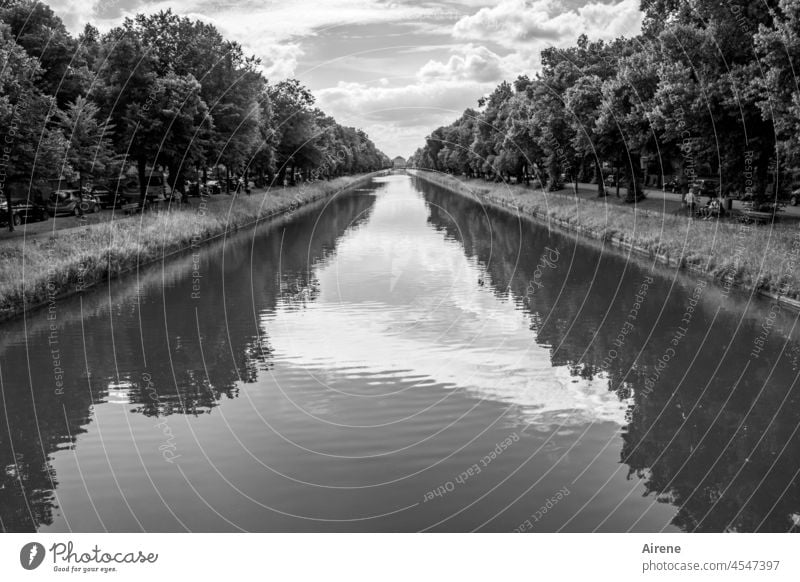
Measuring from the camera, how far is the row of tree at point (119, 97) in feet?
111

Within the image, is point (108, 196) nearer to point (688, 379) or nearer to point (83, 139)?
point (83, 139)

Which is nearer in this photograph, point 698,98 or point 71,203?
point 698,98

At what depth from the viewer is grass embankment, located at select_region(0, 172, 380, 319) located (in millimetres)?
27844

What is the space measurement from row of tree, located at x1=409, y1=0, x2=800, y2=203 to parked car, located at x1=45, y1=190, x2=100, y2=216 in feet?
126

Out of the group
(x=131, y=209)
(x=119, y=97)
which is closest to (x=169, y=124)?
(x=119, y=97)

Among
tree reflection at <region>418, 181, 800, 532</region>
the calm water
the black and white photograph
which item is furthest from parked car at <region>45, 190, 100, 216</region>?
tree reflection at <region>418, 181, 800, 532</region>

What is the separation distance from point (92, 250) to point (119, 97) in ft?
74.4

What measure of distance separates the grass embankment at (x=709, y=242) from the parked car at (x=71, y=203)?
36.3m

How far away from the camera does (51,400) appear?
693 inches

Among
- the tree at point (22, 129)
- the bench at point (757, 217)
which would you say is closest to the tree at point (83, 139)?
the tree at point (22, 129)

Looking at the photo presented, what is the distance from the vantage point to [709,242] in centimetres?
3581
